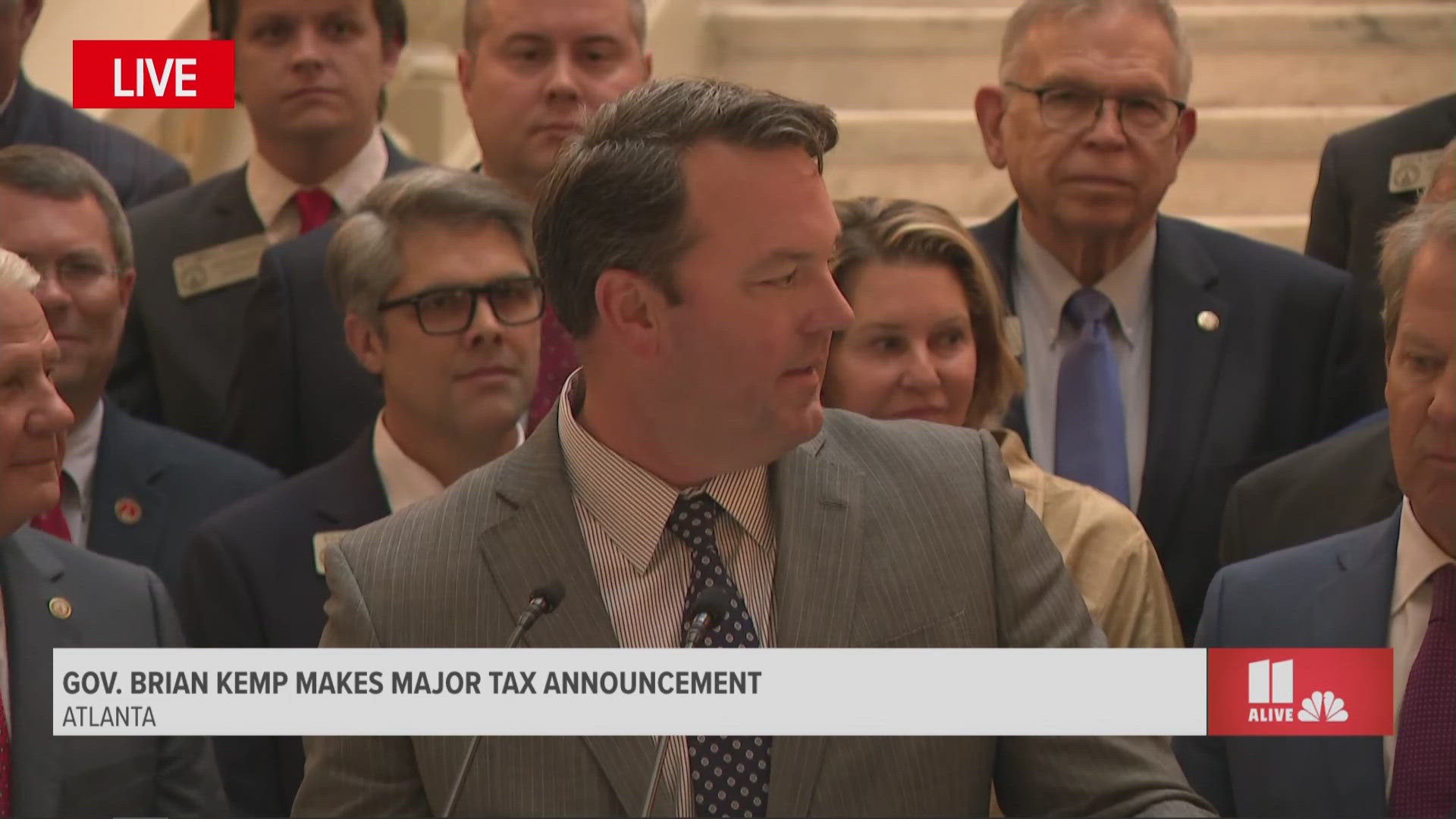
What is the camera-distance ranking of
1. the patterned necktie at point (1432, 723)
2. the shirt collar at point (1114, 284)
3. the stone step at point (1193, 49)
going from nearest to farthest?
the patterned necktie at point (1432, 723) → the shirt collar at point (1114, 284) → the stone step at point (1193, 49)

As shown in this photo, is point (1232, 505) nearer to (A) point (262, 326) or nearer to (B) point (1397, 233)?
(B) point (1397, 233)

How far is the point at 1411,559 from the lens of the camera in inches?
89.8

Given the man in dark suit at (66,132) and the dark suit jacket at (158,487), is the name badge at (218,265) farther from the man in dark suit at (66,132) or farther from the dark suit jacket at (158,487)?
the dark suit jacket at (158,487)

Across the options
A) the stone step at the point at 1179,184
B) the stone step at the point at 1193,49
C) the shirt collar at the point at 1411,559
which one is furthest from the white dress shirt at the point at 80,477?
the stone step at the point at 1193,49

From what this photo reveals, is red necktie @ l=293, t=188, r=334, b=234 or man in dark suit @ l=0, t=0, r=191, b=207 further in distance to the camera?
red necktie @ l=293, t=188, r=334, b=234

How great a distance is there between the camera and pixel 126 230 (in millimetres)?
3023

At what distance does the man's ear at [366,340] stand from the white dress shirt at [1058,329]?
92 centimetres

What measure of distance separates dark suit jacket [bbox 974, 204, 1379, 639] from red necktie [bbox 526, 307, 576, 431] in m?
0.64

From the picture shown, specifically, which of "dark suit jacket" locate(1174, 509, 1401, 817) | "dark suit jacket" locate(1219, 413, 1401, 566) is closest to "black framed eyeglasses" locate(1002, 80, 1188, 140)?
"dark suit jacket" locate(1219, 413, 1401, 566)

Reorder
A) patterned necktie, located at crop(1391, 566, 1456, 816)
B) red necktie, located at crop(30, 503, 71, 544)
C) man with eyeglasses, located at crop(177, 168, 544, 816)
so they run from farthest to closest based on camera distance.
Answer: red necktie, located at crop(30, 503, 71, 544) < man with eyeglasses, located at crop(177, 168, 544, 816) < patterned necktie, located at crop(1391, 566, 1456, 816)

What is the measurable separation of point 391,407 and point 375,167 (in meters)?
0.68

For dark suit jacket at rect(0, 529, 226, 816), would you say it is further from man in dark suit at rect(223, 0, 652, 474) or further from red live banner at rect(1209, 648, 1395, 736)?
red live banner at rect(1209, 648, 1395, 736)

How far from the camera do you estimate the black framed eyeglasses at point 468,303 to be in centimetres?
291

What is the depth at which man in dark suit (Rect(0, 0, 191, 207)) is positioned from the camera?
3.01m
